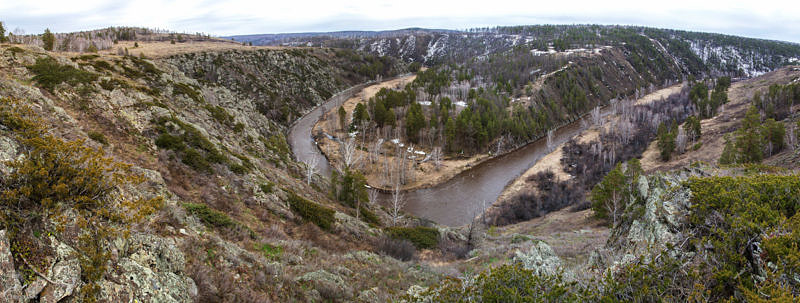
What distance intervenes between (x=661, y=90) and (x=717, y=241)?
532ft

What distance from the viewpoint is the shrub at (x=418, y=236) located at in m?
23.4

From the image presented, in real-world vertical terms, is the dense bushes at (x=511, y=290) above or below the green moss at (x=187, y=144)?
below

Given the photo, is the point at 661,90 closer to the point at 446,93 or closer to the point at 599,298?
the point at 446,93

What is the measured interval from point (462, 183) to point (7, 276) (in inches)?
2136

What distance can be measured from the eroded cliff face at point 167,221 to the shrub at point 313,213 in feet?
0.49

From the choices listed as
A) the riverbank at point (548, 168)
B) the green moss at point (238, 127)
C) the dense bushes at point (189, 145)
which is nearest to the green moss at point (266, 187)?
the dense bushes at point (189, 145)

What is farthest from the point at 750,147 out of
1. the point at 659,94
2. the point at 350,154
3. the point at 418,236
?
the point at 659,94

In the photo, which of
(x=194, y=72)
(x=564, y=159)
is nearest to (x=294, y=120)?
(x=194, y=72)

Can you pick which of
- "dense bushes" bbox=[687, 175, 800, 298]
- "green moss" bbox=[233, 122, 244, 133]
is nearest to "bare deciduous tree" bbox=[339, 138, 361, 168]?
"green moss" bbox=[233, 122, 244, 133]

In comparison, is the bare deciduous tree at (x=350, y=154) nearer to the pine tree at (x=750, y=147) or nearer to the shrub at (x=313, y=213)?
the shrub at (x=313, y=213)

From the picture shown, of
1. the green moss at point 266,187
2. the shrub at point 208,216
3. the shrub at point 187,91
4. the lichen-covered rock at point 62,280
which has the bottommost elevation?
the green moss at point 266,187

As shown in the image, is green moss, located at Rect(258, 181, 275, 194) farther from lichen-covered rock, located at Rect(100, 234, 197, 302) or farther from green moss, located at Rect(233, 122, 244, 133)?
green moss, located at Rect(233, 122, 244, 133)

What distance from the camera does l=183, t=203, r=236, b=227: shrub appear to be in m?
13.4

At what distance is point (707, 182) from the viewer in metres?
10.4
